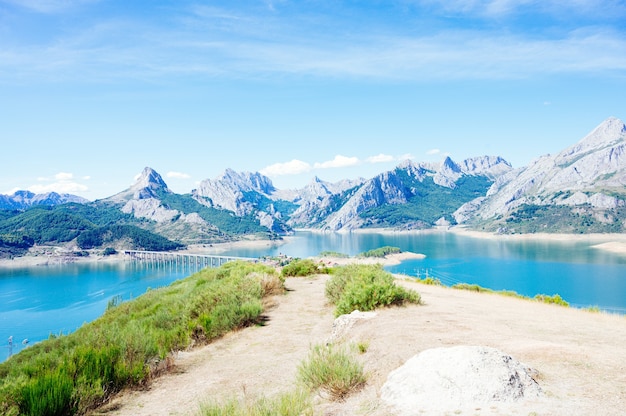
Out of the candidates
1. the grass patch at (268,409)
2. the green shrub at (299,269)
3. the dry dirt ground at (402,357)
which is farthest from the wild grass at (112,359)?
the green shrub at (299,269)

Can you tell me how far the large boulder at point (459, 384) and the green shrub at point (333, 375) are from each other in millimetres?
629

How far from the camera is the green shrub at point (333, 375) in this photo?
23.2ft

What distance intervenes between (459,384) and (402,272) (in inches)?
4930

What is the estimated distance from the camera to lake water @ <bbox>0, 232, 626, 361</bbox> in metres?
84.2

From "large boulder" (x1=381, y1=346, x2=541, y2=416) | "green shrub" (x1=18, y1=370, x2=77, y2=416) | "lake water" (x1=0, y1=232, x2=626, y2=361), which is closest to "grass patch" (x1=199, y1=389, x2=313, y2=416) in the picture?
"large boulder" (x1=381, y1=346, x2=541, y2=416)

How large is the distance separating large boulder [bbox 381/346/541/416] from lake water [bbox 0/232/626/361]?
2557 inches

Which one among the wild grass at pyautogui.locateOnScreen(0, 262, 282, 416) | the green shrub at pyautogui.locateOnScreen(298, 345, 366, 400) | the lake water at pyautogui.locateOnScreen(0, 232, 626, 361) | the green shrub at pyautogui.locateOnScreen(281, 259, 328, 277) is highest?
the green shrub at pyautogui.locateOnScreen(298, 345, 366, 400)

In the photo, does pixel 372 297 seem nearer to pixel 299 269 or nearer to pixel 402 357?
pixel 402 357

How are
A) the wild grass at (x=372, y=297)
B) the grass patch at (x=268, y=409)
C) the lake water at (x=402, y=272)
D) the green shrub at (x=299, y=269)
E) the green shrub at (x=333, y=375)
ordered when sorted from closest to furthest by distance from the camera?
the grass patch at (x=268, y=409) → the green shrub at (x=333, y=375) → the wild grass at (x=372, y=297) → the green shrub at (x=299, y=269) → the lake water at (x=402, y=272)

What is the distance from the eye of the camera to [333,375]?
7.19m

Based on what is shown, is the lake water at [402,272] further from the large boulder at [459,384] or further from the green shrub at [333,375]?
the large boulder at [459,384]

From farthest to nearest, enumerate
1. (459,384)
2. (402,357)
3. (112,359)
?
(112,359), (402,357), (459,384)

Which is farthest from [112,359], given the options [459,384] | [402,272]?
[402,272]

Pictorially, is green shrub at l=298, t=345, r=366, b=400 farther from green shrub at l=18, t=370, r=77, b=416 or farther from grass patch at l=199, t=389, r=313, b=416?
green shrub at l=18, t=370, r=77, b=416
